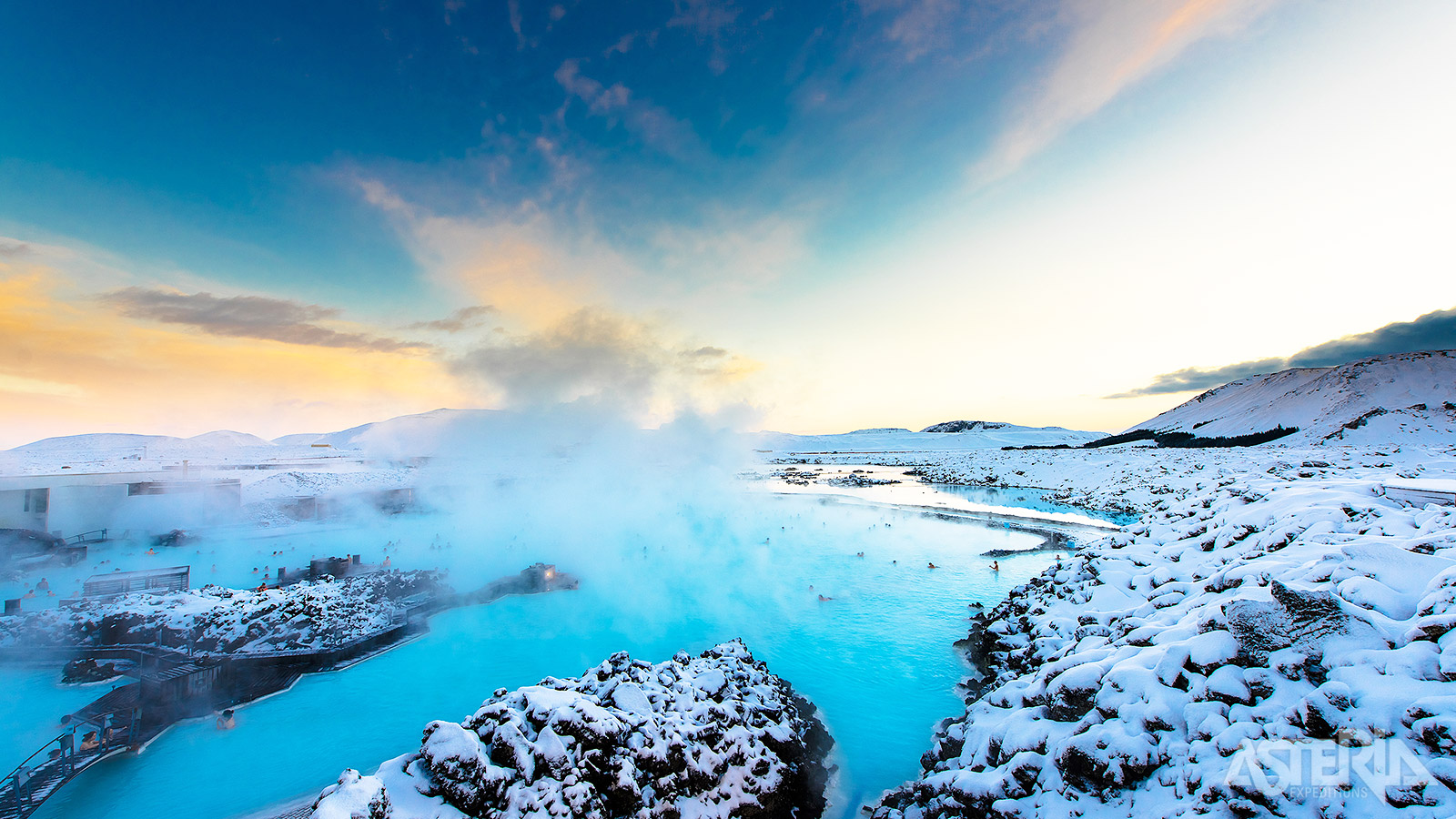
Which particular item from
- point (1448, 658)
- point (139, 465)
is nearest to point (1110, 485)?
point (1448, 658)

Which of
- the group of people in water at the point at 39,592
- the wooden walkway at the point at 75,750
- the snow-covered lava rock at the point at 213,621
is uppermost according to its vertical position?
the group of people in water at the point at 39,592

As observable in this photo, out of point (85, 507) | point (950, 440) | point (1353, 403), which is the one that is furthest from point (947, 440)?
point (85, 507)

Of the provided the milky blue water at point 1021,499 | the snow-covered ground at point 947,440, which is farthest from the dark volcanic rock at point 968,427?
the milky blue water at point 1021,499

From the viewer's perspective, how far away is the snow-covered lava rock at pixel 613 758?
6852 millimetres

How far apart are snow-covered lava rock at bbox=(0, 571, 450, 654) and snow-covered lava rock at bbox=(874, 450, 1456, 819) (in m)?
18.7

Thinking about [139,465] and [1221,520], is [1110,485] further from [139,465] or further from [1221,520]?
[139,465]

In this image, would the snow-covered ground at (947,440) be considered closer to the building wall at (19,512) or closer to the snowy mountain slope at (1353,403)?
the snowy mountain slope at (1353,403)

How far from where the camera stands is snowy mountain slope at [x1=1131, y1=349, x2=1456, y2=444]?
130 feet

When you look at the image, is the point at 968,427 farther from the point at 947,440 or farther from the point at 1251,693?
the point at 1251,693

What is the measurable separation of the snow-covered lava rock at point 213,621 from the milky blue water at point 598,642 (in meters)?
1.52

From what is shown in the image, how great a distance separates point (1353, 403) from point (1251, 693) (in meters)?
70.4

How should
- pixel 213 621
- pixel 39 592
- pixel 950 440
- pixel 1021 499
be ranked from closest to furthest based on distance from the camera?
pixel 213 621 → pixel 39 592 → pixel 1021 499 → pixel 950 440

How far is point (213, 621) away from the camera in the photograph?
1648cm

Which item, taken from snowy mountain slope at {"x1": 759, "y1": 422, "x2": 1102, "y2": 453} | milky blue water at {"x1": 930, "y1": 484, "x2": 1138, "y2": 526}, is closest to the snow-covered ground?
snowy mountain slope at {"x1": 759, "y1": 422, "x2": 1102, "y2": 453}
